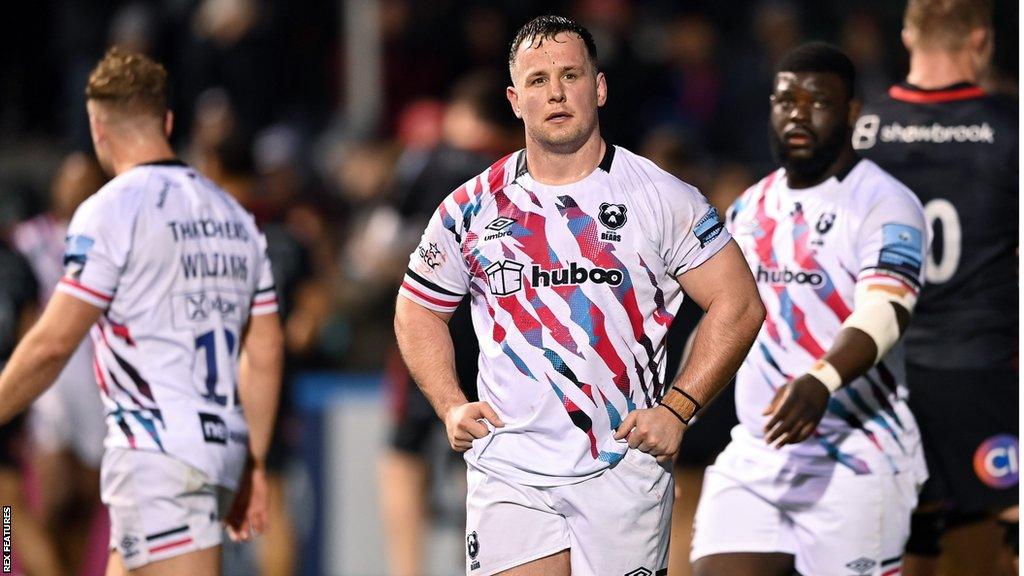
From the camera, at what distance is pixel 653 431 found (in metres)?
5.12

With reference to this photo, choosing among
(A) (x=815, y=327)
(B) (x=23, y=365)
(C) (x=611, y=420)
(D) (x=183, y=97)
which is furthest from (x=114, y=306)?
(D) (x=183, y=97)

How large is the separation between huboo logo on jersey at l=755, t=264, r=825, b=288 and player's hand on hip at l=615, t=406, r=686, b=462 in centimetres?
131

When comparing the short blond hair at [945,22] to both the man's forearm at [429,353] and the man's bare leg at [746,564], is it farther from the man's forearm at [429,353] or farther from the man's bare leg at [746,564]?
the man's forearm at [429,353]

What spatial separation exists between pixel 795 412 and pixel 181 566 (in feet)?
8.39

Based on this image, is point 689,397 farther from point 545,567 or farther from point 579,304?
point 545,567

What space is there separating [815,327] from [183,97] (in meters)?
9.14

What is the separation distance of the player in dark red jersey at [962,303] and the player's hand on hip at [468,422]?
249 cm

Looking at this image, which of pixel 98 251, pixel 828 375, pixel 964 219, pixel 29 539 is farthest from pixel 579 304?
pixel 29 539

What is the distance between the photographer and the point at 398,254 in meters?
11.2

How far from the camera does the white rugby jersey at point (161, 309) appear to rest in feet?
20.9

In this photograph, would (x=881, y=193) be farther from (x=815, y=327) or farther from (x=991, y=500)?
(x=991, y=500)

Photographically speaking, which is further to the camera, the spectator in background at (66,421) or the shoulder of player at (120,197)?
the spectator in background at (66,421)

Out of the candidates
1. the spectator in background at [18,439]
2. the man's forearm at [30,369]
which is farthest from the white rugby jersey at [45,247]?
the man's forearm at [30,369]

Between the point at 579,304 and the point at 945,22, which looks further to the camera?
the point at 945,22
